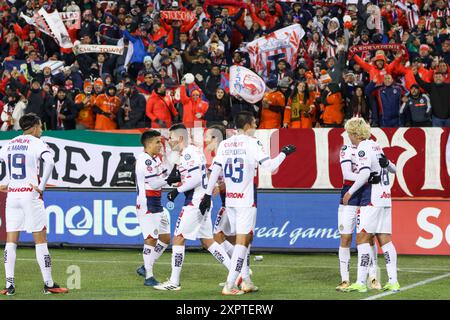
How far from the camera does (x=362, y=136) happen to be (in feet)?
46.4

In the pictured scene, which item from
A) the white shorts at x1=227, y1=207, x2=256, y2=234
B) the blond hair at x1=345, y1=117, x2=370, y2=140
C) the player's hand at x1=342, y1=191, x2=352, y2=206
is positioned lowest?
the white shorts at x1=227, y1=207, x2=256, y2=234

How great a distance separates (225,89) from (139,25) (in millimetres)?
5399

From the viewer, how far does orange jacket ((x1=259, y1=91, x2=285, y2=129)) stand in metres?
23.0

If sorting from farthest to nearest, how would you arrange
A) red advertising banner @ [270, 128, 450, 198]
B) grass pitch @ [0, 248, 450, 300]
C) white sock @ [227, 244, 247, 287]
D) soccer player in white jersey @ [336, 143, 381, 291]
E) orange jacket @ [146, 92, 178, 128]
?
orange jacket @ [146, 92, 178, 128] → red advertising banner @ [270, 128, 450, 198] → soccer player in white jersey @ [336, 143, 381, 291] → grass pitch @ [0, 248, 450, 300] → white sock @ [227, 244, 247, 287]

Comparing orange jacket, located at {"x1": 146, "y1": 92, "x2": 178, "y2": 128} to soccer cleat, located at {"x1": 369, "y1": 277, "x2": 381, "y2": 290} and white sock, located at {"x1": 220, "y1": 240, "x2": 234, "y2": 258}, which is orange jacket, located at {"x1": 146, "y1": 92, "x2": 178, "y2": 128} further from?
soccer cleat, located at {"x1": 369, "y1": 277, "x2": 381, "y2": 290}

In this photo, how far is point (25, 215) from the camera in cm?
1403

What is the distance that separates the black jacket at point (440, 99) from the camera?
71.9 feet

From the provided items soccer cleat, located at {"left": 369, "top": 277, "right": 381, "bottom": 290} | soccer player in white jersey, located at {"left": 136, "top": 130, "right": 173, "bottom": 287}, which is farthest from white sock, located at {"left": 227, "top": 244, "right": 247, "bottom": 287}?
soccer cleat, located at {"left": 369, "top": 277, "right": 381, "bottom": 290}

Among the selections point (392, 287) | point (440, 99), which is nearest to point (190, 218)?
point (392, 287)

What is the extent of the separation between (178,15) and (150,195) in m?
13.2

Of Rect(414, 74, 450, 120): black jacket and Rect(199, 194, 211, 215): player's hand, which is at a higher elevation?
Rect(414, 74, 450, 120): black jacket

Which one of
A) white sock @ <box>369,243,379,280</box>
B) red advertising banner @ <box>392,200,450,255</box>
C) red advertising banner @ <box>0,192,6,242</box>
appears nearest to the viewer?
white sock @ <box>369,243,379,280</box>

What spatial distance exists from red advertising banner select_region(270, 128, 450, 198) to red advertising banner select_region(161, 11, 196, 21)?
8111 mm

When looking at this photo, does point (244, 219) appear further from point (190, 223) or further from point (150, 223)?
point (150, 223)
